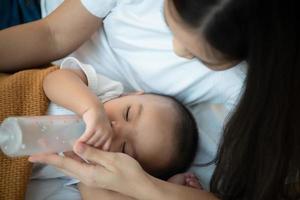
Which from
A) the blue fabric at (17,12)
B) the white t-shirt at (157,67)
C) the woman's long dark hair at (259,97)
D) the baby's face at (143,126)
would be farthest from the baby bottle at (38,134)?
the blue fabric at (17,12)

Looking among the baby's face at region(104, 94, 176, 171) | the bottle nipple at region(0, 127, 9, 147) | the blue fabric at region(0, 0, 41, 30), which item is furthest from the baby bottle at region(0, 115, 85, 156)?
the blue fabric at region(0, 0, 41, 30)

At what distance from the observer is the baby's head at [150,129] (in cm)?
114

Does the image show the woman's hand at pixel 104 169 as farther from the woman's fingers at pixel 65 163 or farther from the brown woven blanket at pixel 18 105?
the brown woven blanket at pixel 18 105

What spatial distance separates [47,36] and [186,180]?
55 centimetres

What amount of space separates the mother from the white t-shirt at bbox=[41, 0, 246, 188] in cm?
16

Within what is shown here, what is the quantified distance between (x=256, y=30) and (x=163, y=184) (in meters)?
0.45

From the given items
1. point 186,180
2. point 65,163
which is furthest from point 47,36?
point 186,180

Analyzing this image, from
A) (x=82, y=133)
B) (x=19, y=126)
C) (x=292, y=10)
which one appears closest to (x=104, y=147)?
(x=82, y=133)

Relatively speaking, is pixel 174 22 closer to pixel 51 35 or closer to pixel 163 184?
pixel 163 184

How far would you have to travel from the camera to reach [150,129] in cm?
114

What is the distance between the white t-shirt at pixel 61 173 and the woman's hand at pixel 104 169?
196 millimetres

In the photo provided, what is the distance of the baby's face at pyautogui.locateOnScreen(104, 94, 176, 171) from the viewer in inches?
45.1

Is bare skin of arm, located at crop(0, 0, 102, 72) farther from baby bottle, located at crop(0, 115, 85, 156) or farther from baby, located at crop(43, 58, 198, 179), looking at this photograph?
baby bottle, located at crop(0, 115, 85, 156)

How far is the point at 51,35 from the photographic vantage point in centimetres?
129
